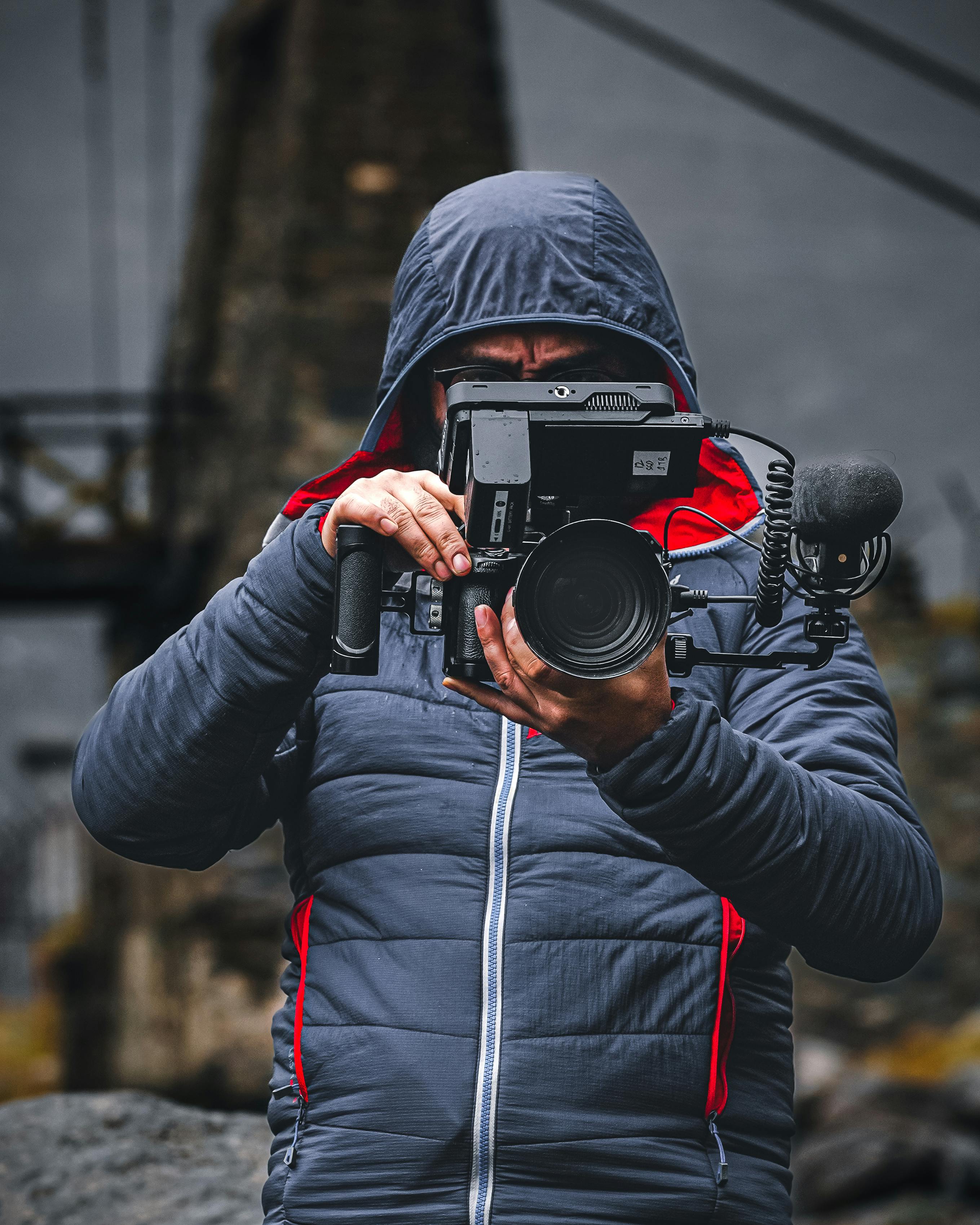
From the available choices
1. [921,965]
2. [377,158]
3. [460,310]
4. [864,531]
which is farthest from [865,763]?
[921,965]

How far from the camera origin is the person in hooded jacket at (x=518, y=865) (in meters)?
1.10

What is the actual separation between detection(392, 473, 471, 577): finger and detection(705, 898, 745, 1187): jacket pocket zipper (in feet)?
1.35

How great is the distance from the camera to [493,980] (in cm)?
117

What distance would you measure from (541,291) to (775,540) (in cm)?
43

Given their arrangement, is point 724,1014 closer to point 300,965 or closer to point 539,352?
point 300,965

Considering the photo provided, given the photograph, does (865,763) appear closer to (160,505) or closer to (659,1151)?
(659,1151)

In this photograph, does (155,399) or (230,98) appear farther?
(230,98)

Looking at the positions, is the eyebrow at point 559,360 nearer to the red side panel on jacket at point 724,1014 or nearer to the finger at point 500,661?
the finger at point 500,661

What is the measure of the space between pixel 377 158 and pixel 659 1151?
552 centimetres

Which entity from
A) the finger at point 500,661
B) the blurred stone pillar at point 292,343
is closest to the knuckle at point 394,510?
the finger at point 500,661

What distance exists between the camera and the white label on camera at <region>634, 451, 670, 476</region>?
122 centimetres

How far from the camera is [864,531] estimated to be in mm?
1148

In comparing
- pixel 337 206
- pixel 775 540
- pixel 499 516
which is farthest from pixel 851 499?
pixel 337 206

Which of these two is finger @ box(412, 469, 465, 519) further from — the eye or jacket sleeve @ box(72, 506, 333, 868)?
the eye
